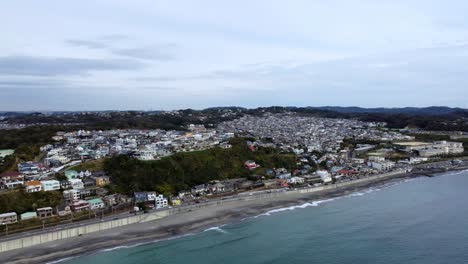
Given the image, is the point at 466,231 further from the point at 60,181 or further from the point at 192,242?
the point at 60,181

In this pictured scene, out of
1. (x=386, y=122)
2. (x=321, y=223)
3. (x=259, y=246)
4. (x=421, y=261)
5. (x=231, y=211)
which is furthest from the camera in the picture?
(x=386, y=122)

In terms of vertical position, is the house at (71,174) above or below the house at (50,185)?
above

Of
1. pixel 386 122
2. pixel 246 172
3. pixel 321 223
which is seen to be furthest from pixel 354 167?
pixel 386 122

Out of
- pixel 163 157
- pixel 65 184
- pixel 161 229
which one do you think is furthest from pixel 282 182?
pixel 65 184

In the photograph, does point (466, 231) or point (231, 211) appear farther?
point (231, 211)

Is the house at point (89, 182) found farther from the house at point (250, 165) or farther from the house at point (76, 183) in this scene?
the house at point (250, 165)

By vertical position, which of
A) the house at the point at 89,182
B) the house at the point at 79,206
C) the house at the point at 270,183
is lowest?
the house at the point at 270,183

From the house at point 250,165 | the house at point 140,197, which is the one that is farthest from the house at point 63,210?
the house at point 250,165
